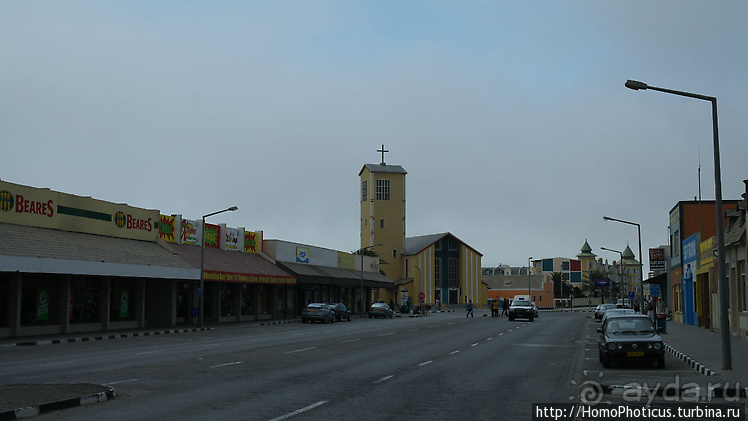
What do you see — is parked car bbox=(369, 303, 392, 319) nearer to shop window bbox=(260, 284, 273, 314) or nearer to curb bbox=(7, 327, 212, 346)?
shop window bbox=(260, 284, 273, 314)

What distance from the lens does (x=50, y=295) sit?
35.0m

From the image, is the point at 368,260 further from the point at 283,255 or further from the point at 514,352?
the point at 514,352

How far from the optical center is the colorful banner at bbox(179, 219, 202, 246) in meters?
48.5

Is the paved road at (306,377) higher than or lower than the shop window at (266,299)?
lower

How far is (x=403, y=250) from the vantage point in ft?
366

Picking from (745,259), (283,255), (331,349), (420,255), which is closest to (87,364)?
(331,349)

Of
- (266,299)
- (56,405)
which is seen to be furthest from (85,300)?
(56,405)

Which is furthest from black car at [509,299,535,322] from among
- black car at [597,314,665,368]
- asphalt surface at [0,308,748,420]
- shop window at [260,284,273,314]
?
black car at [597,314,665,368]

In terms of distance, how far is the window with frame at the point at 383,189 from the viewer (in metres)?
110

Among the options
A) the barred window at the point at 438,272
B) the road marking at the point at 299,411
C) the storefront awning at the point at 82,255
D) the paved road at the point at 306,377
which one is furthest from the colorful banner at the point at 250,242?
the barred window at the point at 438,272

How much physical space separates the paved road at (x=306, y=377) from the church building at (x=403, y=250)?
7660 cm

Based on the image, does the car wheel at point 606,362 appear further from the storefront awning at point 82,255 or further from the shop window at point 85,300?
the shop window at point 85,300

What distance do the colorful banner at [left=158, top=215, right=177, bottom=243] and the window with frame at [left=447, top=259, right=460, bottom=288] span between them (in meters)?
74.8

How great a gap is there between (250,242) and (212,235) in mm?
6610
